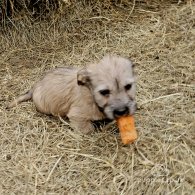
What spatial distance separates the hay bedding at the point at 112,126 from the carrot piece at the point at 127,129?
0.09 m

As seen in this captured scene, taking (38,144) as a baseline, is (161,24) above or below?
above

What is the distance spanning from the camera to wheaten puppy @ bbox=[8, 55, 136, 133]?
4613mm

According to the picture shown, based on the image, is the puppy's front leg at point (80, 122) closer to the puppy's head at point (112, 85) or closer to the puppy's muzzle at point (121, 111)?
the puppy's head at point (112, 85)

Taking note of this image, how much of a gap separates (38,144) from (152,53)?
6.47 ft

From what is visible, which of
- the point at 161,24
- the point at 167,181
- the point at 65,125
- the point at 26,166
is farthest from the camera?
the point at 161,24

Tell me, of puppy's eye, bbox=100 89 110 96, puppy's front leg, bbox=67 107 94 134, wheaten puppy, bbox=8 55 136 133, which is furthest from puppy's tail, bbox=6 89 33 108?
puppy's eye, bbox=100 89 110 96

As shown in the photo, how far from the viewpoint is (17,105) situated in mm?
5688

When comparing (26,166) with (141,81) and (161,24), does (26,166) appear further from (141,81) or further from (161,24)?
(161,24)

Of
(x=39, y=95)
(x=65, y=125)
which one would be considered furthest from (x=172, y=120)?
(x=39, y=95)

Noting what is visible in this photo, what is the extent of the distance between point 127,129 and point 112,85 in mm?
436

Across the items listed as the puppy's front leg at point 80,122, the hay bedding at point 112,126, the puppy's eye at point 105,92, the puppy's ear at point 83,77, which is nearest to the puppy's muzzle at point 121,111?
the puppy's eye at point 105,92

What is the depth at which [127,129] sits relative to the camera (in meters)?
4.73

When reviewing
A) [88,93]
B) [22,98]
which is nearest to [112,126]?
[88,93]

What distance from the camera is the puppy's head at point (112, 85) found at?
4594 mm
